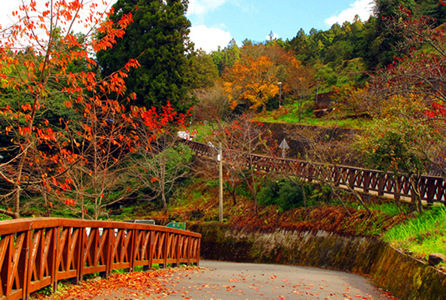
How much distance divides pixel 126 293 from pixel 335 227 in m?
13.3

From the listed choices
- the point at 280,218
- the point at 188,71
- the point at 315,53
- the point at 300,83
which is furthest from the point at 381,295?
the point at 315,53

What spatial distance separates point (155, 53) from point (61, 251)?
2607cm

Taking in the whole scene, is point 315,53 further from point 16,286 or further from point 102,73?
point 16,286

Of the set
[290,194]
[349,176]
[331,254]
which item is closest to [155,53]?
[290,194]

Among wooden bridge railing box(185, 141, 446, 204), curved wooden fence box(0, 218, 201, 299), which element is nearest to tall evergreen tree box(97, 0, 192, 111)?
wooden bridge railing box(185, 141, 446, 204)

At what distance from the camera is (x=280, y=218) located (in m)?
21.3

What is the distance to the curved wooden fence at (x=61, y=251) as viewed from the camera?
429 centimetres

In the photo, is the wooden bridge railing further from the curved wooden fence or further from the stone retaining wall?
the curved wooden fence

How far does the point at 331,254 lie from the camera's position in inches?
650

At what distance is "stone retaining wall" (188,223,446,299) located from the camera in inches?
309

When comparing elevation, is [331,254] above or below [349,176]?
below

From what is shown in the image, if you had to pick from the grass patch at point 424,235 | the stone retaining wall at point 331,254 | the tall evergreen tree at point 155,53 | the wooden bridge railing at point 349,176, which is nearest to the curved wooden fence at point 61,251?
the stone retaining wall at point 331,254

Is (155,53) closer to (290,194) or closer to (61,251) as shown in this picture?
(290,194)

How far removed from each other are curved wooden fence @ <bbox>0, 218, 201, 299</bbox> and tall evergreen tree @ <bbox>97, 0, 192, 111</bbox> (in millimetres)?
21343
